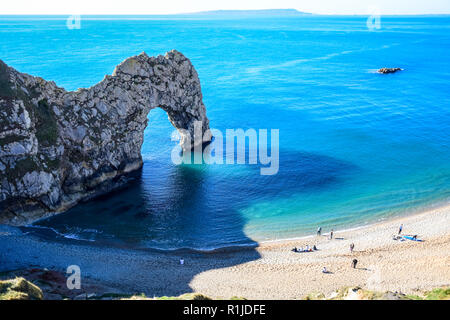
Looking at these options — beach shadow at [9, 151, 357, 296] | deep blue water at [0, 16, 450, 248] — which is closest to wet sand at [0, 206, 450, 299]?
beach shadow at [9, 151, 357, 296]

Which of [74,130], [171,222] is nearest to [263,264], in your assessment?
[171,222]

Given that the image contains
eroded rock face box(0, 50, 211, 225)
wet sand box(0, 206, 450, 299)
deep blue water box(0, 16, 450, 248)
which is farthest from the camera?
deep blue water box(0, 16, 450, 248)

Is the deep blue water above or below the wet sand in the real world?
above

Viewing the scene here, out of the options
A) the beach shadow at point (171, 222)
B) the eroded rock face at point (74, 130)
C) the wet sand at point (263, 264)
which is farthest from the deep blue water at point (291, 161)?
the wet sand at point (263, 264)

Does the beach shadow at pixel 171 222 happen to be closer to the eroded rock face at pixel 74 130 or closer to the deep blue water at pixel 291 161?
the deep blue water at pixel 291 161

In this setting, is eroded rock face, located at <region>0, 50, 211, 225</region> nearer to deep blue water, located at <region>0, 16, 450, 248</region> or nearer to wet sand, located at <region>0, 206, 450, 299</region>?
deep blue water, located at <region>0, 16, 450, 248</region>
